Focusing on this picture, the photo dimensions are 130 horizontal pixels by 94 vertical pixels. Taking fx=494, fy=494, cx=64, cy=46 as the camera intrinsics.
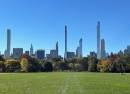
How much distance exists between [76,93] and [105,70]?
15999 centimetres

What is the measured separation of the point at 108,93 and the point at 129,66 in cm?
15906

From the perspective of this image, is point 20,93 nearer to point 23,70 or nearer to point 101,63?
point 23,70

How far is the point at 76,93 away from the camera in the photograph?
98.6ft

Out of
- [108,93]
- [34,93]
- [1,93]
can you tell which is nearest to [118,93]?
[108,93]

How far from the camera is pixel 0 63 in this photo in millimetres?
184250

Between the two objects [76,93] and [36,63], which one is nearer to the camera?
[76,93]

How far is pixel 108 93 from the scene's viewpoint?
3052cm

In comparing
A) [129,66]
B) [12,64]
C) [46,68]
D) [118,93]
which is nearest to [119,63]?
[129,66]

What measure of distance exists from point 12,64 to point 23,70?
622 cm

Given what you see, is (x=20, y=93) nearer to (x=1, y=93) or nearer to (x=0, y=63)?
(x=1, y=93)

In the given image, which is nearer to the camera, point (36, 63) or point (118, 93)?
point (118, 93)

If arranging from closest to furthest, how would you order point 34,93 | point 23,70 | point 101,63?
point 34,93 < point 23,70 < point 101,63

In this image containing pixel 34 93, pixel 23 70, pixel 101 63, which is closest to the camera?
pixel 34 93

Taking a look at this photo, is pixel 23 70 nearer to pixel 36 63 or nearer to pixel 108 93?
pixel 36 63
